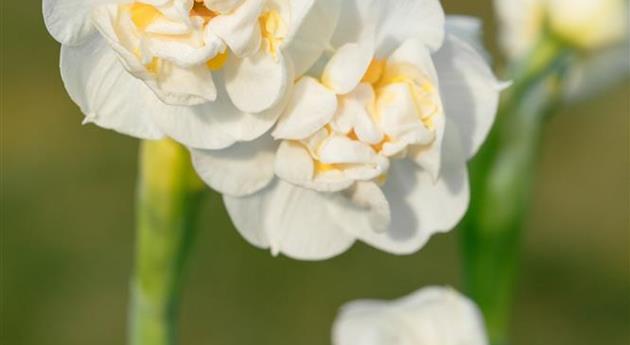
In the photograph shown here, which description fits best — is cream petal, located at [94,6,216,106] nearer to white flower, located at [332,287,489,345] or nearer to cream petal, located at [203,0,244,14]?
cream petal, located at [203,0,244,14]

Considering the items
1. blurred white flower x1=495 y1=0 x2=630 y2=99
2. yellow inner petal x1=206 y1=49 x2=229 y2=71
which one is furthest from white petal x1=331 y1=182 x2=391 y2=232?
blurred white flower x1=495 y1=0 x2=630 y2=99

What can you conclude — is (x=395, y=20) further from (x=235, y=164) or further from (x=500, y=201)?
(x=500, y=201)


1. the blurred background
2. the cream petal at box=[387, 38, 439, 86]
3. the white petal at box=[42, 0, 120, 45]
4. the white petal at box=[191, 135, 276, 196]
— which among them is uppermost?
the white petal at box=[42, 0, 120, 45]

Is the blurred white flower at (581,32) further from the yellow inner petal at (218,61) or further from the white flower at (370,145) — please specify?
the yellow inner petal at (218,61)

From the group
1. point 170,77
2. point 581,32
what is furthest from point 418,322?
point 581,32

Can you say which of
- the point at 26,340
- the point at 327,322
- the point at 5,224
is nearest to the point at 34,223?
the point at 5,224

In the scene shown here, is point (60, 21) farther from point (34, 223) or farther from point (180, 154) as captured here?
point (34, 223)

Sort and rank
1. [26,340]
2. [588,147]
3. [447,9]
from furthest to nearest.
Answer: [447,9], [588,147], [26,340]
